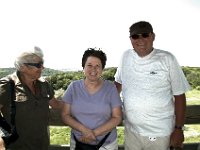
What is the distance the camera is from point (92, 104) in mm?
4062

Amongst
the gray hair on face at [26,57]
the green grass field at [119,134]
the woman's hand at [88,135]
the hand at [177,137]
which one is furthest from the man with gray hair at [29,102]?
the green grass field at [119,134]

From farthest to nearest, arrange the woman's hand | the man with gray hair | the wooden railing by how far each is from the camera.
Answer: the wooden railing, the woman's hand, the man with gray hair

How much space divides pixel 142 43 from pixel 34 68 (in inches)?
53.3

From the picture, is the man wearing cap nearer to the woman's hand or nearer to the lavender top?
the lavender top

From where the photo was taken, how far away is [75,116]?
13.6 feet

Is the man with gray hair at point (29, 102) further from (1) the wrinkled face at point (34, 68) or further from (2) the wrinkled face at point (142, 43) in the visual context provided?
(2) the wrinkled face at point (142, 43)

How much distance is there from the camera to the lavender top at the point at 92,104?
13.3ft

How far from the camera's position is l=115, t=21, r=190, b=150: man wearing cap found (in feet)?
13.8

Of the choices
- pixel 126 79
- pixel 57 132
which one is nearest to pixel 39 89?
pixel 126 79

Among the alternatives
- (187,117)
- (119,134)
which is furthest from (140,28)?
(119,134)

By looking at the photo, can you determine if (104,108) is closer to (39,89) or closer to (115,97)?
(115,97)

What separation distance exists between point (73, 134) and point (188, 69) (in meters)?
13.9

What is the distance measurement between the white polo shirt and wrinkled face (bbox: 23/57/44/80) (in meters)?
1.12

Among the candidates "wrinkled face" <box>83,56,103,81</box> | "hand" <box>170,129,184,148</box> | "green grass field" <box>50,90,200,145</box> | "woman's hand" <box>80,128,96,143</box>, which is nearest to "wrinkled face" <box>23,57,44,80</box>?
"wrinkled face" <box>83,56,103,81</box>
